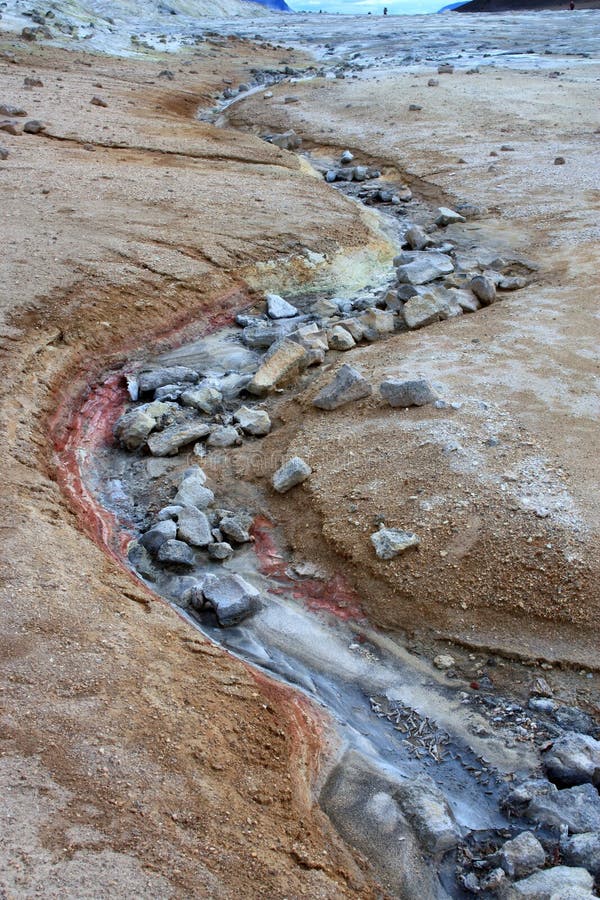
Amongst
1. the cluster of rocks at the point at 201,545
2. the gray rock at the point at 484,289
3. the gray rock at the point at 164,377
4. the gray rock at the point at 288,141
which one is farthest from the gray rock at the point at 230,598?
the gray rock at the point at 288,141

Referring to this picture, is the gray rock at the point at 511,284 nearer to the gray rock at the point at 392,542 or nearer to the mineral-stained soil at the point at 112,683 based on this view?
the mineral-stained soil at the point at 112,683

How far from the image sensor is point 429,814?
3.24 m

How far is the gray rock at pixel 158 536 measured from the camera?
4.94 meters

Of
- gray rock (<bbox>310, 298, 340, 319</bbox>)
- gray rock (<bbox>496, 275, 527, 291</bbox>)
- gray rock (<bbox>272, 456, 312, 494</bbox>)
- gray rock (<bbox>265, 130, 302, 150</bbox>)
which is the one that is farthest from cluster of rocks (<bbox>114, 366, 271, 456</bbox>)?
gray rock (<bbox>265, 130, 302, 150</bbox>)

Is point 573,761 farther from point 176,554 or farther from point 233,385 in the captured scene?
point 233,385

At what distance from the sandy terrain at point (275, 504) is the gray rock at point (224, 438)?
0.42 meters

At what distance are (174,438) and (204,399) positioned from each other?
62 cm

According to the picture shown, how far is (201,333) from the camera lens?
7660 millimetres

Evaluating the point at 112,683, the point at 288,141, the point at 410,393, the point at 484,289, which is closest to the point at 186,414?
the point at 410,393

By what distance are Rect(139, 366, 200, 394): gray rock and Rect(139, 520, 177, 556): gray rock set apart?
2.00 m

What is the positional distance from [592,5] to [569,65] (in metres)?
24.0

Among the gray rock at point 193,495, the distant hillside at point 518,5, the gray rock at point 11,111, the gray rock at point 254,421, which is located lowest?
the gray rock at point 193,495

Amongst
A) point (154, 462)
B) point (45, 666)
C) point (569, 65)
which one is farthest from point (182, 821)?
point (569, 65)

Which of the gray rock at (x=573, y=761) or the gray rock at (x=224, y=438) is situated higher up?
the gray rock at (x=224, y=438)
